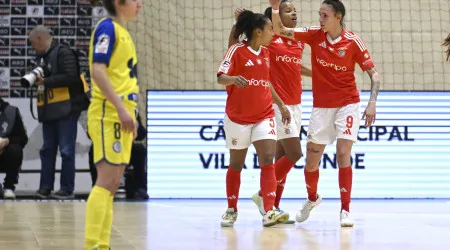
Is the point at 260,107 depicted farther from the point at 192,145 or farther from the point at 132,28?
the point at 132,28

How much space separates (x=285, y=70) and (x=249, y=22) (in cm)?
80

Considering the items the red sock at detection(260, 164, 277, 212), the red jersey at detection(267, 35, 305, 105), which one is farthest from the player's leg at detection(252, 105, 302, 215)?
the red sock at detection(260, 164, 277, 212)

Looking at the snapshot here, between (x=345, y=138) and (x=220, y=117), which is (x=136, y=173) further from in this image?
(x=345, y=138)

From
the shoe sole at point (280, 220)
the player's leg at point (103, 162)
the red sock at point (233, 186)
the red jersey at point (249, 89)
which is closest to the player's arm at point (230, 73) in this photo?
the red jersey at point (249, 89)

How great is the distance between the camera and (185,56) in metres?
12.5

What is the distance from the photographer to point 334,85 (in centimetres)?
761

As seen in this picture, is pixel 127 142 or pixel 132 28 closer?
pixel 127 142

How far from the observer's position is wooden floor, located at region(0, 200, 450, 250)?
5.76 metres

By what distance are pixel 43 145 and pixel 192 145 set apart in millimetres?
1950

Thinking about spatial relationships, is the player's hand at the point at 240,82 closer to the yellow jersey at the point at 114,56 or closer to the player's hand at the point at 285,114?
the player's hand at the point at 285,114

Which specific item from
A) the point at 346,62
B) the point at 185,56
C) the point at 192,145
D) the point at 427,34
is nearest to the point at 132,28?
the point at 185,56

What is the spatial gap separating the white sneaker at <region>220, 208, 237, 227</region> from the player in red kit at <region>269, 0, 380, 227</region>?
0.64 meters

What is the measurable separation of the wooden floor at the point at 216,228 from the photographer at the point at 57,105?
0.88 metres

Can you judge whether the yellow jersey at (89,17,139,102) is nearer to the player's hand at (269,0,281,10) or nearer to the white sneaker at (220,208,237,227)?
the white sneaker at (220,208,237,227)
